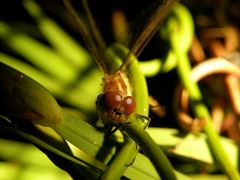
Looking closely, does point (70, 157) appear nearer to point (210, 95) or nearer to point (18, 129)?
point (18, 129)

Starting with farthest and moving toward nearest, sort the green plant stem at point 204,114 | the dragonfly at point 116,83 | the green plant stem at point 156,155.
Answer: the green plant stem at point 204,114 → the dragonfly at point 116,83 → the green plant stem at point 156,155

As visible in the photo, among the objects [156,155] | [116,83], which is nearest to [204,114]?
[116,83]

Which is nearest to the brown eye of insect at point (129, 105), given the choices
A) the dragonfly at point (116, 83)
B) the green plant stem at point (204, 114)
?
the dragonfly at point (116, 83)

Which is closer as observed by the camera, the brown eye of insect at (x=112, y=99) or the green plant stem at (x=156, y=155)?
the green plant stem at (x=156, y=155)

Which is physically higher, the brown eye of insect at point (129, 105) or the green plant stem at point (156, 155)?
the brown eye of insect at point (129, 105)

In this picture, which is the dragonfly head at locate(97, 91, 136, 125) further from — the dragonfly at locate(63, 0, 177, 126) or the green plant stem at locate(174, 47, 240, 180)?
A: the green plant stem at locate(174, 47, 240, 180)

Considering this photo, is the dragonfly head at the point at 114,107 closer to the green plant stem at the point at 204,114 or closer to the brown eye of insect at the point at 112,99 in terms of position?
the brown eye of insect at the point at 112,99

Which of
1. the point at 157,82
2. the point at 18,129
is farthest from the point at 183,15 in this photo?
the point at 18,129

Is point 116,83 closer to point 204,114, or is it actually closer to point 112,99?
point 112,99

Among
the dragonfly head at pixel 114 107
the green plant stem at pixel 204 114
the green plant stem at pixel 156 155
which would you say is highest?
the green plant stem at pixel 204 114
